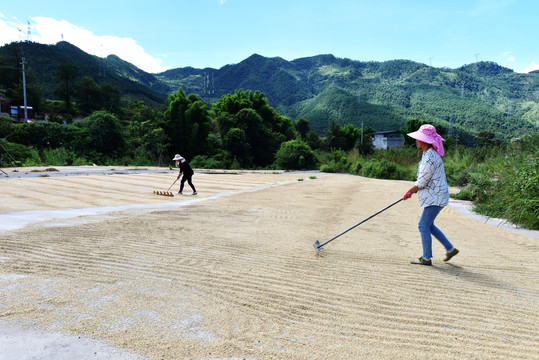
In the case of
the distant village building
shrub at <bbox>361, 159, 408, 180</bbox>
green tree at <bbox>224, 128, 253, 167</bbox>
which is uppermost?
the distant village building

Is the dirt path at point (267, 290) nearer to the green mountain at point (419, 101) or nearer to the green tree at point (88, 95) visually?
the green tree at point (88, 95)

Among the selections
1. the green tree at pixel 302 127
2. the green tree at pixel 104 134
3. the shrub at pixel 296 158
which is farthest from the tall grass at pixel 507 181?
the green tree at pixel 302 127

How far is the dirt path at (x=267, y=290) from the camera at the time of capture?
2.65 m

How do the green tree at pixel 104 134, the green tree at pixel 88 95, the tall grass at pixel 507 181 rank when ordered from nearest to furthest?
the tall grass at pixel 507 181
the green tree at pixel 104 134
the green tree at pixel 88 95

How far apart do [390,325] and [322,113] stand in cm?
11174

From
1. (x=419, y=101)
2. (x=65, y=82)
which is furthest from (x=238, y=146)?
(x=419, y=101)

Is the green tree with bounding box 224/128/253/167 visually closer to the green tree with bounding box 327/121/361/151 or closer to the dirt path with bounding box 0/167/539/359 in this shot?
the green tree with bounding box 327/121/361/151

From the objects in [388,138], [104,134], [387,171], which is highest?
[388,138]

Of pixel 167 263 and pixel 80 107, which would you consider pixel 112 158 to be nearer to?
pixel 167 263

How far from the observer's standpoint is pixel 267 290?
3641mm

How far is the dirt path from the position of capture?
104 inches

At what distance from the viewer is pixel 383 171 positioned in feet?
72.3

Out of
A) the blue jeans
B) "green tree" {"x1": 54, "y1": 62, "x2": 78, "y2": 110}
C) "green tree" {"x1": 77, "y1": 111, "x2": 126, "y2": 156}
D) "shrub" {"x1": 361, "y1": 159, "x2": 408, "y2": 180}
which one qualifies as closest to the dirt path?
the blue jeans

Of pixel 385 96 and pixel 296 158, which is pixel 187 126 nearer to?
pixel 296 158
